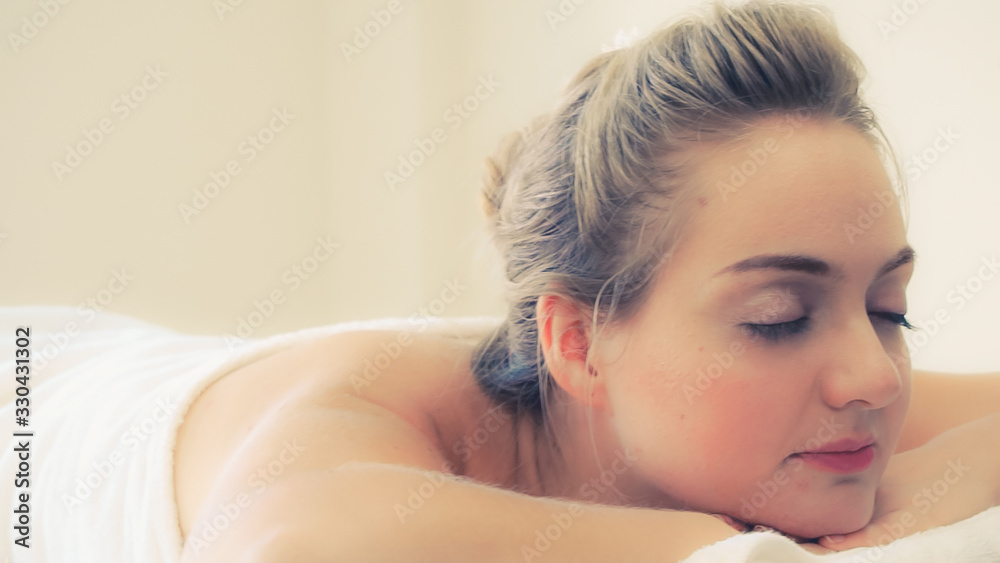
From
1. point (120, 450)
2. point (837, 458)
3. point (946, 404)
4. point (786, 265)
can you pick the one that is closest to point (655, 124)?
point (786, 265)

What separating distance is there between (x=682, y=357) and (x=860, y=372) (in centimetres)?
14

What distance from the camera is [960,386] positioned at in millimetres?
919

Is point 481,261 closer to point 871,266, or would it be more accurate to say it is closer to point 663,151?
point 663,151

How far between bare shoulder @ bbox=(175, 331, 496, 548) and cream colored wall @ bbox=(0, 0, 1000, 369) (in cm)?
18

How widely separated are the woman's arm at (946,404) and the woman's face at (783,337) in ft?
0.90

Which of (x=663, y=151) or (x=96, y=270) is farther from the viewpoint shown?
(x=96, y=270)

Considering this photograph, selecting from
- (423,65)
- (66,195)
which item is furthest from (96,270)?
(423,65)

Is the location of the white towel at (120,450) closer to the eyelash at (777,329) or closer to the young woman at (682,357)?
the young woman at (682,357)

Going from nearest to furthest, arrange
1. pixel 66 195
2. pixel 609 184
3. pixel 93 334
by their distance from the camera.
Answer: pixel 609 184 < pixel 93 334 < pixel 66 195

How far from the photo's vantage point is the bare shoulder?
0.59 m

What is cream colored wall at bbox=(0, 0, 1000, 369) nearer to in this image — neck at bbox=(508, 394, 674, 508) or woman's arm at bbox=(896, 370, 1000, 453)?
woman's arm at bbox=(896, 370, 1000, 453)

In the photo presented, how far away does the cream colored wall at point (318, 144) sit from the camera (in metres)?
0.99

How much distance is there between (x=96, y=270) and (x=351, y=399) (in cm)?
99

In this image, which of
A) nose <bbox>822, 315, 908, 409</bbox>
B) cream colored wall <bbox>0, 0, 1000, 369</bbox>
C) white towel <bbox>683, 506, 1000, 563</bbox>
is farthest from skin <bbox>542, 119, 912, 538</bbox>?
cream colored wall <bbox>0, 0, 1000, 369</bbox>
